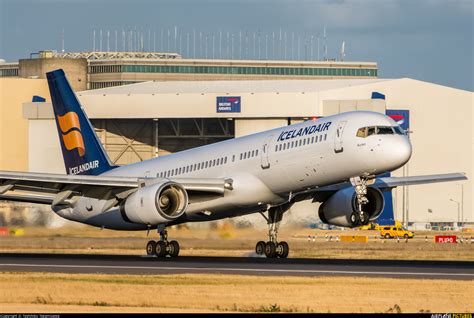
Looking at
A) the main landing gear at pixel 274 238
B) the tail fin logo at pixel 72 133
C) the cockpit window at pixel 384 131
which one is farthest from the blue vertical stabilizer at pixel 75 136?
the cockpit window at pixel 384 131

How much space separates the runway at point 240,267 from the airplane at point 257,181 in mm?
2455

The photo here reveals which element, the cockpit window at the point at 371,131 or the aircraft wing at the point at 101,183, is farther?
the aircraft wing at the point at 101,183

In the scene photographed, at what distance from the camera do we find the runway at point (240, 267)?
43.6 metres

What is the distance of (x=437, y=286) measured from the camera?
37.4 meters

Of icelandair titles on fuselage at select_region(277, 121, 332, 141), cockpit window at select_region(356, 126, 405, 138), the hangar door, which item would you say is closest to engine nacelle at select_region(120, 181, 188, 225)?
icelandair titles on fuselage at select_region(277, 121, 332, 141)

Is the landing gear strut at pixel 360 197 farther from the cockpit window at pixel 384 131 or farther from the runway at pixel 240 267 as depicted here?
Result: the cockpit window at pixel 384 131

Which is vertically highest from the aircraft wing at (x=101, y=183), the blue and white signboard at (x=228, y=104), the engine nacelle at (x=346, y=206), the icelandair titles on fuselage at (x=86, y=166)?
the blue and white signboard at (x=228, y=104)

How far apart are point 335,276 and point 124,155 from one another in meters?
110

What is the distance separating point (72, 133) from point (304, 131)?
1755 cm

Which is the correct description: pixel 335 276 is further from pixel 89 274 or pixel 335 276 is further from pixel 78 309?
pixel 78 309

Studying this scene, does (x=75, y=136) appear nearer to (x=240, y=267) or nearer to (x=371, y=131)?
(x=240, y=267)

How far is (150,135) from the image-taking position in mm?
150875

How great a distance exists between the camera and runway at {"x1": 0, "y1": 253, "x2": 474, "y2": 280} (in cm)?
4362

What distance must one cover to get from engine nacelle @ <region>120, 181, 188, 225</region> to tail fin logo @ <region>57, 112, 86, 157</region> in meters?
11.4
